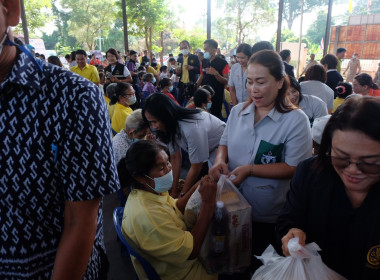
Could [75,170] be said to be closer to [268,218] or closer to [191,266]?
[191,266]

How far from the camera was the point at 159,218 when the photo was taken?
1.60 m

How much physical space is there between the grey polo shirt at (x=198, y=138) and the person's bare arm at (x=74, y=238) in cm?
167

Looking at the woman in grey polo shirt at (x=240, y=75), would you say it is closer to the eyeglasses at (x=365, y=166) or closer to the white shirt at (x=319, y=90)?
the white shirt at (x=319, y=90)

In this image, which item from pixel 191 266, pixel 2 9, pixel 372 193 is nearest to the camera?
pixel 2 9

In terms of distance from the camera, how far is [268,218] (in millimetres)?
1808

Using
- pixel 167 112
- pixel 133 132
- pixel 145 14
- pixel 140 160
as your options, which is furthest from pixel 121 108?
pixel 145 14

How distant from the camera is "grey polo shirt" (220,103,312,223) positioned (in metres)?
1.72

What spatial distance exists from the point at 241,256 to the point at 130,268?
1.37 m

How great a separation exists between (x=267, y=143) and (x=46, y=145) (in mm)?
1313

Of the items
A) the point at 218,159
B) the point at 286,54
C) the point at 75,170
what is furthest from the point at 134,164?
the point at 286,54

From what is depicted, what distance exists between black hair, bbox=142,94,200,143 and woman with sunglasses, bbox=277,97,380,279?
4.57ft

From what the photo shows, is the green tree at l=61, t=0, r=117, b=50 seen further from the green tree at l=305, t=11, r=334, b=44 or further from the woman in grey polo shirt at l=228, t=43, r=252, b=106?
the woman in grey polo shirt at l=228, t=43, r=252, b=106

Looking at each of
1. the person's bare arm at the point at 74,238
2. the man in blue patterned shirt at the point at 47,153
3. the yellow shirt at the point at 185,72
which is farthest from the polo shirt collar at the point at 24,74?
the yellow shirt at the point at 185,72

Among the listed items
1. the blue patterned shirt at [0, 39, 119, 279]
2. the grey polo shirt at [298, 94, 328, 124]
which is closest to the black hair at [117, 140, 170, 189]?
the blue patterned shirt at [0, 39, 119, 279]
